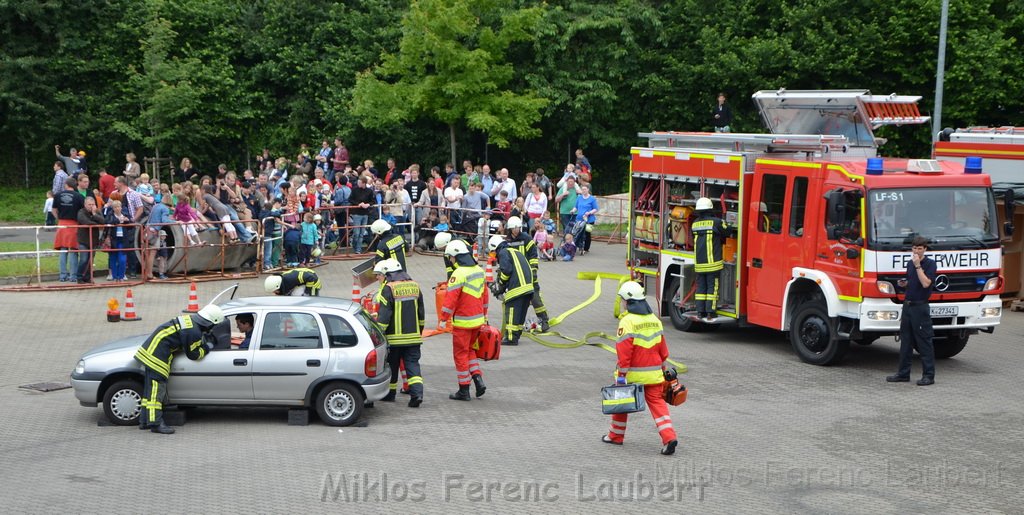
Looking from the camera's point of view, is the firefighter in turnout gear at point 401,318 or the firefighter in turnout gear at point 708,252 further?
the firefighter in turnout gear at point 708,252

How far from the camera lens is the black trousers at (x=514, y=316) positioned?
16378mm

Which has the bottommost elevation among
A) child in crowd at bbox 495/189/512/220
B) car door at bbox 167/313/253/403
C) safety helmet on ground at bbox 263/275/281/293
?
car door at bbox 167/313/253/403

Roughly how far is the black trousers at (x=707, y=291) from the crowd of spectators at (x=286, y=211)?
12.6 feet

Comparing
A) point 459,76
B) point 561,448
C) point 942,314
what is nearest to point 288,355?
point 561,448

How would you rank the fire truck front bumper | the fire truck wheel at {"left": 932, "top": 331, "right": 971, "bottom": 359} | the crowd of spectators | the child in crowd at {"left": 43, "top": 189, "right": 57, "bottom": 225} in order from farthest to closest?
1. the child in crowd at {"left": 43, "top": 189, "right": 57, "bottom": 225}
2. the crowd of spectators
3. the fire truck wheel at {"left": 932, "top": 331, "right": 971, "bottom": 359}
4. the fire truck front bumper

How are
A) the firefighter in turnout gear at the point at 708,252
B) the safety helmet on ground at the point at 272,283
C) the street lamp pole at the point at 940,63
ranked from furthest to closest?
the street lamp pole at the point at 940,63, the firefighter in turnout gear at the point at 708,252, the safety helmet on ground at the point at 272,283

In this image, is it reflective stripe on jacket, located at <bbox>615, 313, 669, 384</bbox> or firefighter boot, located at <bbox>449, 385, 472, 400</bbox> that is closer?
reflective stripe on jacket, located at <bbox>615, 313, 669, 384</bbox>

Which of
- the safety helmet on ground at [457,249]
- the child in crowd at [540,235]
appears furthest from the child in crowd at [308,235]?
the safety helmet on ground at [457,249]

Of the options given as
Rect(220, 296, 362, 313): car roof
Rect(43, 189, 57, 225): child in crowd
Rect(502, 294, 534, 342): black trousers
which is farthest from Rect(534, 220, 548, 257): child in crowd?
Rect(220, 296, 362, 313): car roof

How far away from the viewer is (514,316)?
16.5 m

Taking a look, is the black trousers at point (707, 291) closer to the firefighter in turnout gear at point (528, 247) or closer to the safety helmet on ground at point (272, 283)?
the firefighter in turnout gear at point (528, 247)

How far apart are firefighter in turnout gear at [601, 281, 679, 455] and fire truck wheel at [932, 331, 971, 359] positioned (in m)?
5.87

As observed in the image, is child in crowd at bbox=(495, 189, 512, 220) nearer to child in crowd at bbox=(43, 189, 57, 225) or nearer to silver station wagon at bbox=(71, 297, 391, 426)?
child in crowd at bbox=(43, 189, 57, 225)

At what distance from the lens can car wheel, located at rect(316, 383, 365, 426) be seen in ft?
39.3
